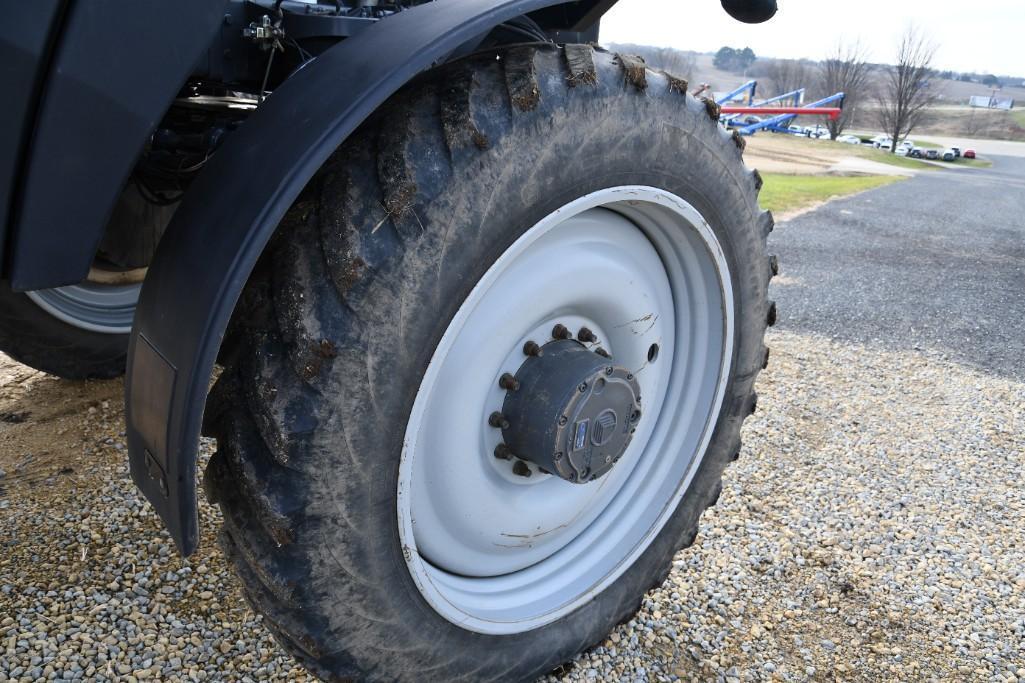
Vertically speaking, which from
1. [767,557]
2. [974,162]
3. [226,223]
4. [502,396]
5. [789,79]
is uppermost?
[789,79]

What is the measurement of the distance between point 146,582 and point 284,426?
1.25m

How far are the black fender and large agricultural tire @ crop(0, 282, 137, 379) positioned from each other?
170 centimetres

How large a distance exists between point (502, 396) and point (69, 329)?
6.72 feet

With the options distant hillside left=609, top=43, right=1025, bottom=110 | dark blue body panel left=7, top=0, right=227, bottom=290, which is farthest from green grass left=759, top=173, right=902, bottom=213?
distant hillside left=609, top=43, right=1025, bottom=110

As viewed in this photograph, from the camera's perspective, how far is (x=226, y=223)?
1131mm

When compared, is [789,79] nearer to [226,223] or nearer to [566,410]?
[566,410]

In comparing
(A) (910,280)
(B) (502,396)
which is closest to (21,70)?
(B) (502,396)

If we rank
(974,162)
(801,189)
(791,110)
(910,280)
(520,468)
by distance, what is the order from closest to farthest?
1. (520,468)
2. (910,280)
3. (801,189)
4. (791,110)
5. (974,162)

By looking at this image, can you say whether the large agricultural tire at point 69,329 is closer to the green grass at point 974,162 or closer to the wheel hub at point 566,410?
the wheel hub at point 566,410

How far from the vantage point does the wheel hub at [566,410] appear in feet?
5.19

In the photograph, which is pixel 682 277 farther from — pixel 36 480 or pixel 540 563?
pixel 36 480

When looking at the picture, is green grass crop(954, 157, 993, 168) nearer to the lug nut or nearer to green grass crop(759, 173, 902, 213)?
green grass crop(759, 173, 902, 213)

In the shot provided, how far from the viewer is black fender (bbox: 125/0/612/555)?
3.62 ft

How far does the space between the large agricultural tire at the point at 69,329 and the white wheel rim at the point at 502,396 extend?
183cm
